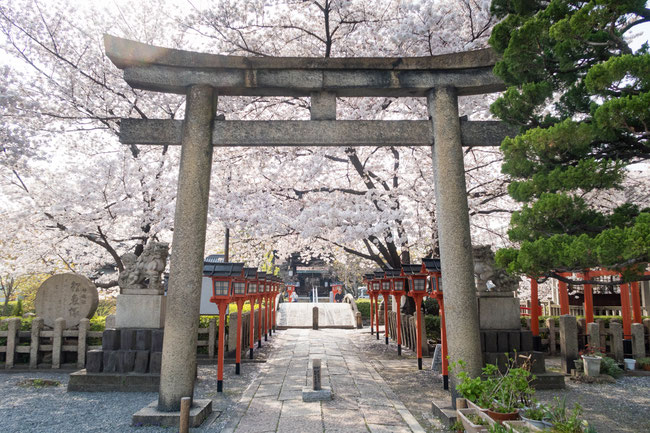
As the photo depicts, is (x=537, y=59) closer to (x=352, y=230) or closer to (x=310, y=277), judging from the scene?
(x=352, y=230)

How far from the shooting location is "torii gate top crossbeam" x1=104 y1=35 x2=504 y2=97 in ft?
19.5

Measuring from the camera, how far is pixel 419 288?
32.2 ft

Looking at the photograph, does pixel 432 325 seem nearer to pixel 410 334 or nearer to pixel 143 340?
pixel 410 334

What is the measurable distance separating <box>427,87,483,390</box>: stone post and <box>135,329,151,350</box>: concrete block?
18.7 ft

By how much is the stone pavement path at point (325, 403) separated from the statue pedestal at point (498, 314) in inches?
87.4

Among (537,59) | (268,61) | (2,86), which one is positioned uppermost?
(2,86)

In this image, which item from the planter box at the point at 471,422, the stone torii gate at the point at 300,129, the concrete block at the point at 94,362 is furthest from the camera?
the concrete block at the point at 94,362

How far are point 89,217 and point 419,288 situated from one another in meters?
9.23

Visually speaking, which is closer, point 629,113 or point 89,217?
point 629,113

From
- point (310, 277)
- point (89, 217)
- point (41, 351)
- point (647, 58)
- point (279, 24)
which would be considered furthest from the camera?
point (310, 277)

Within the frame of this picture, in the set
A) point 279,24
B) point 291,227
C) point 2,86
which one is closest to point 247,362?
point 291,227

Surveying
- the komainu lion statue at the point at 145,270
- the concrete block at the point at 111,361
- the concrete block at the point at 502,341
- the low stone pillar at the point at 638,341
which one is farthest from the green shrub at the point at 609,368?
the concrete block at the point at 111,361

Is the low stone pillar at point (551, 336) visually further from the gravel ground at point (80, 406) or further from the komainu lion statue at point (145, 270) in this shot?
the komainu lion statue at point (145, 270)

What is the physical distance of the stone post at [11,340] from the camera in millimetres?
9430
